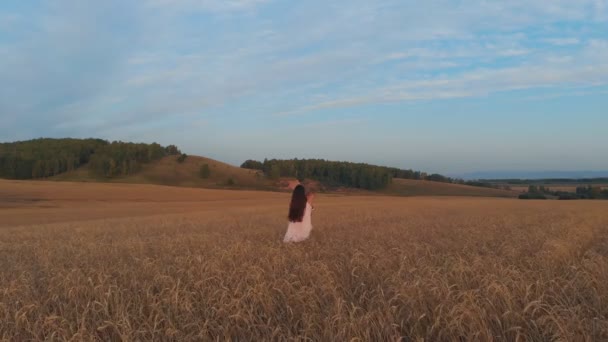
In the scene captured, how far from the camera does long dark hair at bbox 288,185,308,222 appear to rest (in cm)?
1127

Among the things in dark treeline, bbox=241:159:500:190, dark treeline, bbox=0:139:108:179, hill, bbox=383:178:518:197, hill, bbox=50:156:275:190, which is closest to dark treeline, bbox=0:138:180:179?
dark treeline, bbox=0:139:108:179

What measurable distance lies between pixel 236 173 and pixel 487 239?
92657 millimetres

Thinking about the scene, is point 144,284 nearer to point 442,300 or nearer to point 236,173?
point 442,300

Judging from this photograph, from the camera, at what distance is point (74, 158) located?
107625mm

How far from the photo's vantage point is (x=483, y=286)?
5.71 meters

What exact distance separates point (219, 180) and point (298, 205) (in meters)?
88.4

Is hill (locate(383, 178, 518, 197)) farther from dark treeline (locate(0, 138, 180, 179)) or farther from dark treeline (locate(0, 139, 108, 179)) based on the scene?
dark treeline (locate(0, 139, 108, 179))

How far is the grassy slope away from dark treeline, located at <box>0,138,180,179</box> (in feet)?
9.35

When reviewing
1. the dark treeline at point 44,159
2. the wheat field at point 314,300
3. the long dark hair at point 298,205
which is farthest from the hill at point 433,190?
the wheat field at point 314,300

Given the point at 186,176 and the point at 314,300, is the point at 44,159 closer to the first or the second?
the point at 186,176

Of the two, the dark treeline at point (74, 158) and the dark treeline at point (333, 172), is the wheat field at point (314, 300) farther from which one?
the dark treeline at point (74, 158)

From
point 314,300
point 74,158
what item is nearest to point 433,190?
point 74,158

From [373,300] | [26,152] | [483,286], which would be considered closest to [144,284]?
[373,300]

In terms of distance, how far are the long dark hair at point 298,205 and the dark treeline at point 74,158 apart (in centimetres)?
9588
